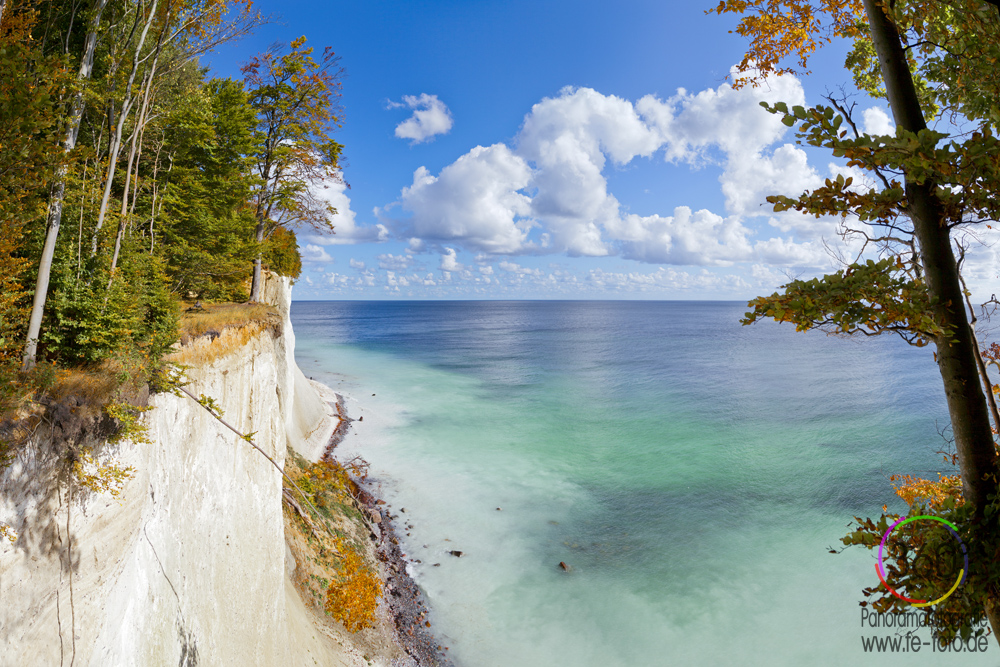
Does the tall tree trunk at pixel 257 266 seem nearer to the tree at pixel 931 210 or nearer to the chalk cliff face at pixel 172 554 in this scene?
the chalk cliff face at pixel 172 554

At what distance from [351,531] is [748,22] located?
19628mm

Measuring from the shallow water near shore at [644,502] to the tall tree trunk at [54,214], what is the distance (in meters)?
13.7

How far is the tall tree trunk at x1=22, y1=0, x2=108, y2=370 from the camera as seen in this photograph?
7.58m

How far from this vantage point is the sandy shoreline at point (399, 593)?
1438 cm

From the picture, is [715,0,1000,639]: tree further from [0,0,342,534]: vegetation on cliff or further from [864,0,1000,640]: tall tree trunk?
[0,0,342,534]: vegetation on cliff

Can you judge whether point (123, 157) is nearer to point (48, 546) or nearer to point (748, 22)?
point (48, 546)

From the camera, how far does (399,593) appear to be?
16.4 meters

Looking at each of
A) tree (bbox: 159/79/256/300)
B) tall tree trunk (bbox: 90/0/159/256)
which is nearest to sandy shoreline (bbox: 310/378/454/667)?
tree (bbox: 159/79/256/300)

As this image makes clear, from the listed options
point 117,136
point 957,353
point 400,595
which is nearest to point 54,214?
point 117,136

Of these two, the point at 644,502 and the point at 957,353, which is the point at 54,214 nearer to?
the point at 957,353

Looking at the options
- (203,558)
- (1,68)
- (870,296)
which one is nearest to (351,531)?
(203,558)

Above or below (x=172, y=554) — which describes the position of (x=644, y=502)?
below

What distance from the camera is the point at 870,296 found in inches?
143

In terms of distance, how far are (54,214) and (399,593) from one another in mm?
14677
